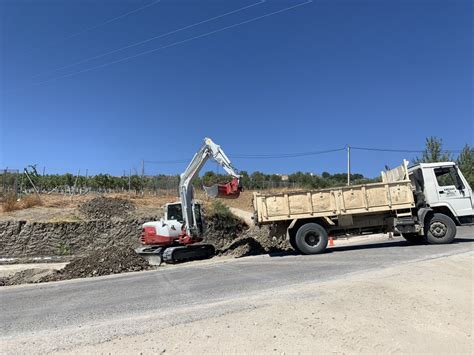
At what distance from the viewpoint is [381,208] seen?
1540cm

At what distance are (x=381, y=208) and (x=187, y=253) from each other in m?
7.98

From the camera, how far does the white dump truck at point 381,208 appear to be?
15.2 meters

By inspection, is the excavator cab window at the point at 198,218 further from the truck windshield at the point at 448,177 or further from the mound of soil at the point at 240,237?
the truck windshield at the point at 448,177

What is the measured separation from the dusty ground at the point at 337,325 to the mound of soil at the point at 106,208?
68.0ft

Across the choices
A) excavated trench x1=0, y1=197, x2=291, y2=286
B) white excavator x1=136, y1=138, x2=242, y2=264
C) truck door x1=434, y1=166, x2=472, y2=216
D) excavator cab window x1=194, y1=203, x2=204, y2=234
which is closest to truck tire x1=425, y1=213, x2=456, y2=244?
truck door x1=434, y1=166, x2=472, y2=216

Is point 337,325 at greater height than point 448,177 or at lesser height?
lesser

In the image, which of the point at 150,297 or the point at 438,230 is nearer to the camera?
the point at 150,297

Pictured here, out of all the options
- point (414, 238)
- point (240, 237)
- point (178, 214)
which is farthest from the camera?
point (240, 237)

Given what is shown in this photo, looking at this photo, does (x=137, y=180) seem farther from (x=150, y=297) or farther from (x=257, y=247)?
(x=150, y=297)

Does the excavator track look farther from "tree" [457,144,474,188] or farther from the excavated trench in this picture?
"tree" [457,144,474,188]

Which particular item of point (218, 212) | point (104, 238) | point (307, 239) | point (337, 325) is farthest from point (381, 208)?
point (104, 238)

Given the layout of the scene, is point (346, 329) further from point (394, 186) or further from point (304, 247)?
point (394, 186)

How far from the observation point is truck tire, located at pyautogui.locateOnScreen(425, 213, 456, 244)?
15.2 metres

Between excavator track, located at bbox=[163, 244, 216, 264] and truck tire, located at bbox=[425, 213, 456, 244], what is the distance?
890 centimetres
